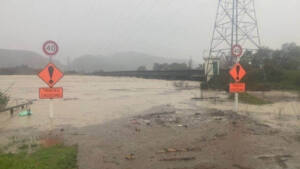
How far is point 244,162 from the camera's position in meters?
4.86

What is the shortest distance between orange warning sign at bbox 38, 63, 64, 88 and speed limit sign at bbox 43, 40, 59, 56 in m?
0.37

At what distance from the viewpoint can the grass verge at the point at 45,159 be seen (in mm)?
4164

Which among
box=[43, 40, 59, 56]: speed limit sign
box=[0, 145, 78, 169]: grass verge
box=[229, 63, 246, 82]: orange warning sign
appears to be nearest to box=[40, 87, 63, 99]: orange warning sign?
box=[43, 40, 59, 56]: speed limit sign

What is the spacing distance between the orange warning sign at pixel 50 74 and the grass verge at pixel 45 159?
245cm

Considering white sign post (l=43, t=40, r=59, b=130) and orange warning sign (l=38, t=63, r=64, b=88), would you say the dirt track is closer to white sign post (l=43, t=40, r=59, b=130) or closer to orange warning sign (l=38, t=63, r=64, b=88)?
orange warning sign (l=38, t=63, r=64, b=88)

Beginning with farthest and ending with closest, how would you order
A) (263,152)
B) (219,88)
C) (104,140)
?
1. (219,88)
2. (104,140)
3. (263,152)

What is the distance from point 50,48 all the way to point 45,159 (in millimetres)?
3923

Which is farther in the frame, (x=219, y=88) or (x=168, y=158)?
(x=219, y=88)

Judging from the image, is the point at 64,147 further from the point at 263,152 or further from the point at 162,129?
the point at 263,152

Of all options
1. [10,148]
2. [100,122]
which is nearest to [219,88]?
[100,122]

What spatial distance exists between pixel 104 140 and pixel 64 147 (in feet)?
3.84

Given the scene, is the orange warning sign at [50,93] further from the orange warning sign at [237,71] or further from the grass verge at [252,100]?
the grass verge at [252,100]

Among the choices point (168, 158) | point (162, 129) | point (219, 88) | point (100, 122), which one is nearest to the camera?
point (168, 158)

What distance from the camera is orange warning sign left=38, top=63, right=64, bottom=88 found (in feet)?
24.9
